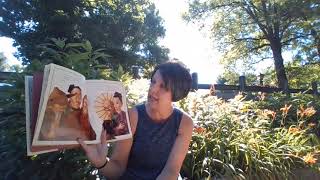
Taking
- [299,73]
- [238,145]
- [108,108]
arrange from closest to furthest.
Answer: [108,108] < [238,145] < [299,73]

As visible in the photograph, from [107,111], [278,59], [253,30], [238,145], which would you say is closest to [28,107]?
[107,111]

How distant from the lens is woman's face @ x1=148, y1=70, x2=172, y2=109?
243 centimetres

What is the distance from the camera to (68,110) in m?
1.92

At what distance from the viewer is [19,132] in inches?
120

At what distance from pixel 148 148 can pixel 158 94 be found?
1.01ft

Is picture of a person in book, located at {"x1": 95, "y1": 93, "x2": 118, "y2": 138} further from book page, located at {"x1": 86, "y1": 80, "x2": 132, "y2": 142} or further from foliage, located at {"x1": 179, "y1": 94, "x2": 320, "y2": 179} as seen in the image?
foliage, located at {"x1": 179, "y1": 94, "x2": 320, "y2": 179}

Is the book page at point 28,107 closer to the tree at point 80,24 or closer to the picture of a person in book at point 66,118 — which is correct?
the picture of a person in book at point 66,118

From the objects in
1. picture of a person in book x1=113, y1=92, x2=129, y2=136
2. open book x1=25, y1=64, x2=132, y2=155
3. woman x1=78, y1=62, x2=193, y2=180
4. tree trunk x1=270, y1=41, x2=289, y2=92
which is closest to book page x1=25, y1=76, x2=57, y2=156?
open book x1=25, y1=64, x2=132, y2=155

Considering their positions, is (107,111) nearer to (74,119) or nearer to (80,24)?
(74,119)

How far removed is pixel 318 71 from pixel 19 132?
15.5 m

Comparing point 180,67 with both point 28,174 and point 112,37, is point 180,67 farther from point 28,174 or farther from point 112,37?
point 112,37

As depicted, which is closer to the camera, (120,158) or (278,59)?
(120,158)

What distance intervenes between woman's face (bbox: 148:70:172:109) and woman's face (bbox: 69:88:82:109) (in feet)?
1.91

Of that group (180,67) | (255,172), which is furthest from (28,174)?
(255,172)
